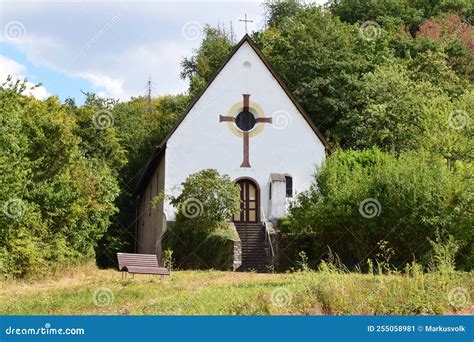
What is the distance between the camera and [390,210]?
24781 mm

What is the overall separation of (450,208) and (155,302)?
500 inches

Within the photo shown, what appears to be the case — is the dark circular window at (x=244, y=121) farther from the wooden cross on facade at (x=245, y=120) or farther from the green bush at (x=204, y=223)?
the green bush at (x=204, y=223)

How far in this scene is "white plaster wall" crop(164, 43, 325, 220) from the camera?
1259 inches

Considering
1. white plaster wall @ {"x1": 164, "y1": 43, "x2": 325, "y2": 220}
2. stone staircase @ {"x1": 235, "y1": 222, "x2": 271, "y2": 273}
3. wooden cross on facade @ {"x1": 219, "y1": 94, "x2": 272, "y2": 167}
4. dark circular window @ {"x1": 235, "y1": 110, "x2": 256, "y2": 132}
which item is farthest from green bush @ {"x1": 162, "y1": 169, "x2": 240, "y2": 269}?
dark circular window @ {"x1": 235, "y1": 110, "x2": 256, "y2": 132}

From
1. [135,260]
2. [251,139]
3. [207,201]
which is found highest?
[251,139]

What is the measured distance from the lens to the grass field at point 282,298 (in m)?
13.1

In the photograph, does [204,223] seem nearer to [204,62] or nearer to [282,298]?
[282,298]

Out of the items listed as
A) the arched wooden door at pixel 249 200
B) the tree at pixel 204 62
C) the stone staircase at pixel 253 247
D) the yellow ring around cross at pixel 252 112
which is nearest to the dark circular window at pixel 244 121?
the yellow ring around cross at pixel 252 112

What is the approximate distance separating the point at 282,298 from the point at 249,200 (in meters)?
19.0

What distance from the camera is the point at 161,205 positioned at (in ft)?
105

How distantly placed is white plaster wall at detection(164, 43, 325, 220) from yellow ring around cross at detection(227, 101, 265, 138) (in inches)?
6.9

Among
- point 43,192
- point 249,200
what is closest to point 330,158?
point 249,200

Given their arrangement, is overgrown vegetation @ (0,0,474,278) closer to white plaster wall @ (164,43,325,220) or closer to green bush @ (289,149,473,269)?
green bush @ (289,149,473,269)

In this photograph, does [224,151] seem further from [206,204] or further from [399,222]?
[399,222]
